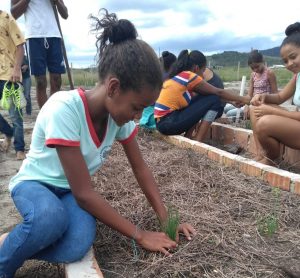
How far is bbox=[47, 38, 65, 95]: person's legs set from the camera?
15.1 ft

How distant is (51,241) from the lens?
1.87m

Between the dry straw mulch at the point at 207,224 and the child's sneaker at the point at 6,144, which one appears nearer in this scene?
the dry straw mulch at the point at 207,224

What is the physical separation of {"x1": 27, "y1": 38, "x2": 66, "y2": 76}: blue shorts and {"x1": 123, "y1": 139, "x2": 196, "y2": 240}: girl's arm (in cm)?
267

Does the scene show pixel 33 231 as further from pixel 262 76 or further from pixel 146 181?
pixel 262 76

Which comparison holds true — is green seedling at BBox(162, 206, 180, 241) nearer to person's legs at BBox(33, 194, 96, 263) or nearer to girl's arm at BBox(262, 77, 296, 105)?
person's legs at BBox(33, 194, 96, 263)

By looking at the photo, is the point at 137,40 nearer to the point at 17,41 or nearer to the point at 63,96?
the point at 63,96

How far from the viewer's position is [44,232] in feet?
5.93

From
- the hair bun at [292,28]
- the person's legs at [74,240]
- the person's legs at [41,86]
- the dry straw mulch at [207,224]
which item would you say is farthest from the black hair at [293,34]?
the person's legs at [41,86]

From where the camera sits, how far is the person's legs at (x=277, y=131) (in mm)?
3152

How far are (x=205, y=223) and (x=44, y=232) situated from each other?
93 centimetres

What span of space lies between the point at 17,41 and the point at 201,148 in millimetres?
2416

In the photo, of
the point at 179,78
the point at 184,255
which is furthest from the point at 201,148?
the point at 184,255

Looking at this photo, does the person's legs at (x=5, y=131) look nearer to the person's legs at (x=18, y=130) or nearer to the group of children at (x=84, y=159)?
the person's legs at (x=18, y=130)

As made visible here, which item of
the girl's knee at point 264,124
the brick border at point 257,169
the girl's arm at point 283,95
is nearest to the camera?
the brick border at point 257,169
